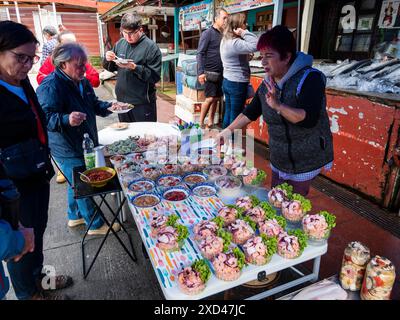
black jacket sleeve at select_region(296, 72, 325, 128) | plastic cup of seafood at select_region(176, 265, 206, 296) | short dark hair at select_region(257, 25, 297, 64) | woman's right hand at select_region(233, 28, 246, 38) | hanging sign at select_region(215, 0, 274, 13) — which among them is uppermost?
hanging sign at select_region(215, 0, 274, 13)

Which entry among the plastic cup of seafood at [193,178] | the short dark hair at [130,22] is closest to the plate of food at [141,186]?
the plastic cup of seafood at [193,178]

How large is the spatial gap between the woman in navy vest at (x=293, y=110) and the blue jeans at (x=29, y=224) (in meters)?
1.79

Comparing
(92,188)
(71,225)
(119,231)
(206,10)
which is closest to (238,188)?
(92,188)

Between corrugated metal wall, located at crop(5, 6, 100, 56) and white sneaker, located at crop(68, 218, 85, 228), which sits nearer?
white sneaker, located at crop(68, 218, 85, 228)

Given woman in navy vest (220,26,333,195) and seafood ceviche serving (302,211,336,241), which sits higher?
woman in navy vest (220,26,333,195)

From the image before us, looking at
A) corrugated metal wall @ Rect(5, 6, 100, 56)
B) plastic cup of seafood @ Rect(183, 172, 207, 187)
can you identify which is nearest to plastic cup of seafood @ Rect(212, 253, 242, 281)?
plastic cup of seafood @ Rect(183, 172, 207, 187)

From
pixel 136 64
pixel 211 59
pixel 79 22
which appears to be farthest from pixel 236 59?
pixel 79 22

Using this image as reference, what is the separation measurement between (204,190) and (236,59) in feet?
9.81

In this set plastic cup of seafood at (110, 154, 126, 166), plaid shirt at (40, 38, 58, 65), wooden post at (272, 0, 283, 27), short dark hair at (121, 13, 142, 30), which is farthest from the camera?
plaid shirt at (40, 38, 58, 65)

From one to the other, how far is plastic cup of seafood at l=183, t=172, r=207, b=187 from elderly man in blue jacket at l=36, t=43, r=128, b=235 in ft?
3.34

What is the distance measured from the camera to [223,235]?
156 centimetres

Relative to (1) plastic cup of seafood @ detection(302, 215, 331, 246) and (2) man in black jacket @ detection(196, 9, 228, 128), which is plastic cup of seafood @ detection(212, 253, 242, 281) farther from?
(2) man in black jacket @ detection(196, 9, 228, 128)

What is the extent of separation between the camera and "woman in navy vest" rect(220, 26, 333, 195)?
1.89m

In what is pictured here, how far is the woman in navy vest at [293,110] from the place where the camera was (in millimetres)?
1892
